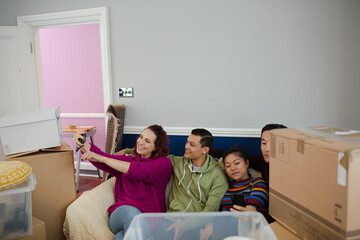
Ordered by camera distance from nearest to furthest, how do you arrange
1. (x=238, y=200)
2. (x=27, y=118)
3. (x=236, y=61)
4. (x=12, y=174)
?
(x=12, y=174) < (x=238, y=200) < (x=27, y=118) < (x=236, y=61)

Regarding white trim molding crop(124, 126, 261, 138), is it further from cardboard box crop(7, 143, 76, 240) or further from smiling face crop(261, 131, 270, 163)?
cardboard box crop(7, 143, 76, 240)

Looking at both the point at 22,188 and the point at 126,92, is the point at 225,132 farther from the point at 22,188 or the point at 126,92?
the point at 22,188

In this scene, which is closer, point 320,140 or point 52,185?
point 320,140

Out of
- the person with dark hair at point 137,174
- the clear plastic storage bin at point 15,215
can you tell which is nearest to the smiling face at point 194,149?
the person with dark hair at point 137,174

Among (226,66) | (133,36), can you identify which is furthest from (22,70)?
(226,66)

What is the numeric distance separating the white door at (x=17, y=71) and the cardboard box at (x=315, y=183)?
9.65ft

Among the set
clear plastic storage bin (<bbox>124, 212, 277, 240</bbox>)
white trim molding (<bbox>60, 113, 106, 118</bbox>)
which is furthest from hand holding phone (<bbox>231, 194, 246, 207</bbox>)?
white trim molding (<bbox>60, 113, 106, 118</bbox>)

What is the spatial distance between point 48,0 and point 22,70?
0.83m

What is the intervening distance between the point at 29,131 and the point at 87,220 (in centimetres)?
67

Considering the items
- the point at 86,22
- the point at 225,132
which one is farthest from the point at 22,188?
the point at 86,22

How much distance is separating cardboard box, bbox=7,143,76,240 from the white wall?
3.14 ft

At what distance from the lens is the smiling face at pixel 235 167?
1.74 meters

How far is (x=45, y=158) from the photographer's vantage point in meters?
1.79

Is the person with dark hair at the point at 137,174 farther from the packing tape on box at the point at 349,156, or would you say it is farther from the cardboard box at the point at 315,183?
the packing tape on box at the point at 349,156
